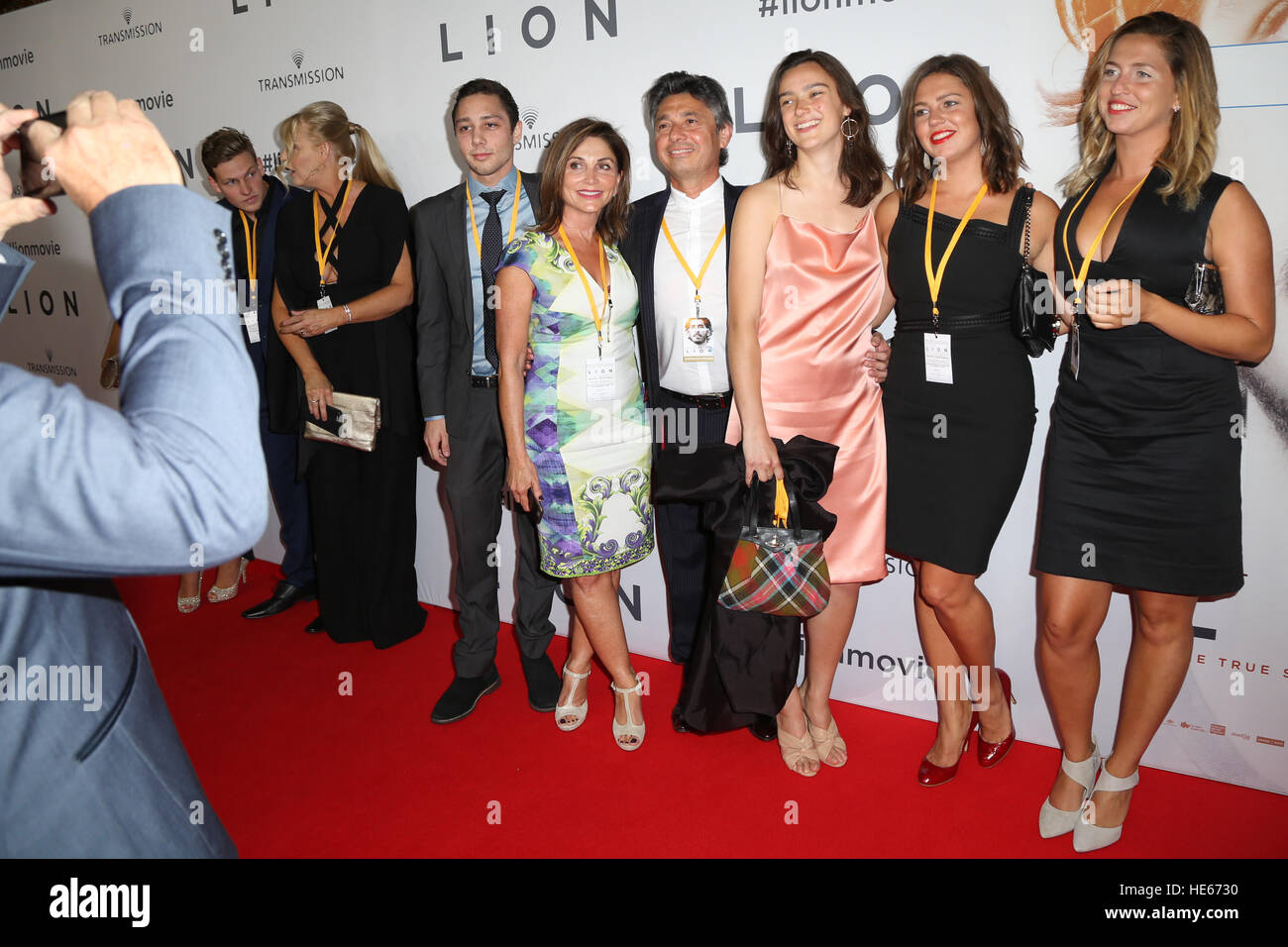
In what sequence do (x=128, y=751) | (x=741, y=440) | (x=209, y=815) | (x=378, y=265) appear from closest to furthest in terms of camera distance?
(x=128, y=751), (x=209, y=815), (x=741, y=440), (x=378, y=265)

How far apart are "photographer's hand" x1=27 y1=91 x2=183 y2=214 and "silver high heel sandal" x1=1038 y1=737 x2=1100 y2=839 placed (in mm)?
2501

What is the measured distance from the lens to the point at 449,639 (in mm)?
3738

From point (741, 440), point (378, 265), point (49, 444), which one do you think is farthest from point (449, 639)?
point (49, 444)

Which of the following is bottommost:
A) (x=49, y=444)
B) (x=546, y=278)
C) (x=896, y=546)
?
(x=896, y=546)

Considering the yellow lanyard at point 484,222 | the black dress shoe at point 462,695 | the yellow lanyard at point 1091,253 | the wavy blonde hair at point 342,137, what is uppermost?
the wavy blonde hair at point 342,137

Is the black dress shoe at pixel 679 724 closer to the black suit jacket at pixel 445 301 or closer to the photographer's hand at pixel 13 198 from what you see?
the black suit jacket at pixel 445 301

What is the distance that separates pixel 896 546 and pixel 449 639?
2.00 m

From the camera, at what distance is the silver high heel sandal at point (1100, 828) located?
7.60 ft

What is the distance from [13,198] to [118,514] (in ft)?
1.44

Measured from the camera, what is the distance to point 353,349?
3420 millimetres

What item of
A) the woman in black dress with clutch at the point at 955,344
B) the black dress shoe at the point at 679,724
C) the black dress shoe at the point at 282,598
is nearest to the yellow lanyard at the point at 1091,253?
the woman in black dress with clutch at the point at 955,344

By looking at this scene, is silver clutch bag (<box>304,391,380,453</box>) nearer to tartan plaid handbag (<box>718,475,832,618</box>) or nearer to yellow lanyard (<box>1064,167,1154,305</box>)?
tartan plaid handbag (<box>718,475,832,618</box>)

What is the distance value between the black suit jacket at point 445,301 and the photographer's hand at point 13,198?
6.88 ft
